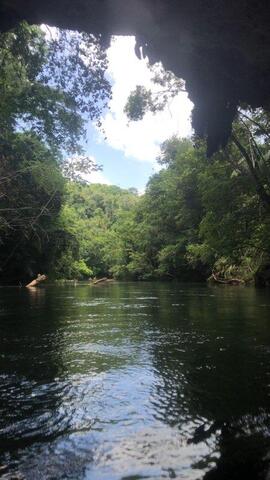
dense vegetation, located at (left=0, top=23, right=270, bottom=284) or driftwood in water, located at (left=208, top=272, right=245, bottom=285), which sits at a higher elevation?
dense vegetation, located at (left=0, top=23, right=270, bottom=284)

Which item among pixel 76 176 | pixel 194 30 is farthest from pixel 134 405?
pixel 76 176

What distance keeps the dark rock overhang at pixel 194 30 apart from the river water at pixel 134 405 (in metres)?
4.96

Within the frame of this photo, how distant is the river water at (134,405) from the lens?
321 centimetres

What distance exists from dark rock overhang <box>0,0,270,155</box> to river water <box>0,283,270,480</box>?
4.96 metres

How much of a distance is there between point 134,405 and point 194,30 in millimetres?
5644

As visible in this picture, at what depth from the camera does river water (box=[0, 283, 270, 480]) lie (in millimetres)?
3207

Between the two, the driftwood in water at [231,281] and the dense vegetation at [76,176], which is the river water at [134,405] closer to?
the dense vegetation at [76,176]

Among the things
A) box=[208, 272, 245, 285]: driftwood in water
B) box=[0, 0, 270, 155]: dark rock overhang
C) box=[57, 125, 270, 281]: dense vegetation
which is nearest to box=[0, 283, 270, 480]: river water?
box=[0, 0, 270, 155]: dark rock overhang

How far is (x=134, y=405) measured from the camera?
4617mm

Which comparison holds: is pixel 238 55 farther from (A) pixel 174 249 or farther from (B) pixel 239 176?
(A) pixel 174 249

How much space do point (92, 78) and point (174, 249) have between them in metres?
41.2

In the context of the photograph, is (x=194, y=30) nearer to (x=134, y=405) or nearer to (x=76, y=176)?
(x=134, y=405)

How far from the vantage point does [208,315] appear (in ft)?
42.0

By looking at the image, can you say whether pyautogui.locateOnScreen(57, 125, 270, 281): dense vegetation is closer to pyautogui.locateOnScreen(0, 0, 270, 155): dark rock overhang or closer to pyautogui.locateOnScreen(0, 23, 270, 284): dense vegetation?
pyautogui.locateOnScreen(0, 23, 270, 284): dense vegetation
